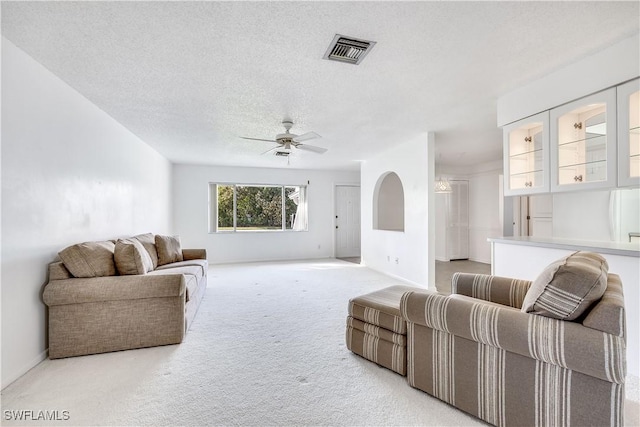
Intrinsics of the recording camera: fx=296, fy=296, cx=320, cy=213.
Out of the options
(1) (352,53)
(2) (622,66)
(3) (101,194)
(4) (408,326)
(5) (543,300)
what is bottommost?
(4) (408,326)

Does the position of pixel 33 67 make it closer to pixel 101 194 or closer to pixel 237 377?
pixel 101 194

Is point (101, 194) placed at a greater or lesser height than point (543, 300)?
greater

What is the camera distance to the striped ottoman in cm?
205

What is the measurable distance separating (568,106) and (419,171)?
2.24 m

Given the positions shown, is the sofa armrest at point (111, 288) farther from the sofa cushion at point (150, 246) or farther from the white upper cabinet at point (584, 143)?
the white upper cabinet at point (584, 143)

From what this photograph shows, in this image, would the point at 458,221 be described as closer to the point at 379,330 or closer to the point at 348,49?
the point at 379,330

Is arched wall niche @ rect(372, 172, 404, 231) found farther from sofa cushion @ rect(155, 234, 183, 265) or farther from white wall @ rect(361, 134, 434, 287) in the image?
sofa cushion @ rect(155, 234, 183, 265)

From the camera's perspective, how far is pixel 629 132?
2111 mm

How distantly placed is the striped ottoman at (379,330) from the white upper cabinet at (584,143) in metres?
1.71

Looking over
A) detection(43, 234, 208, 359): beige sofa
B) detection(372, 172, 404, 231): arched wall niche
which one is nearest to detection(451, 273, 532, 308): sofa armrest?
detection(43, 234, 208, 359): beige sofa

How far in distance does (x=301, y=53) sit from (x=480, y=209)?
6.64 m

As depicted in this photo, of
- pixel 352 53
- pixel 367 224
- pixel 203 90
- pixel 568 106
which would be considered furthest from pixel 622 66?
pixel 367 224

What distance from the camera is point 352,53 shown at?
2.23 m

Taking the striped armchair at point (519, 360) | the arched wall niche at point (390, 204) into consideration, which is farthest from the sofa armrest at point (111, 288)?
the arched wall niche at point (390, 204)
